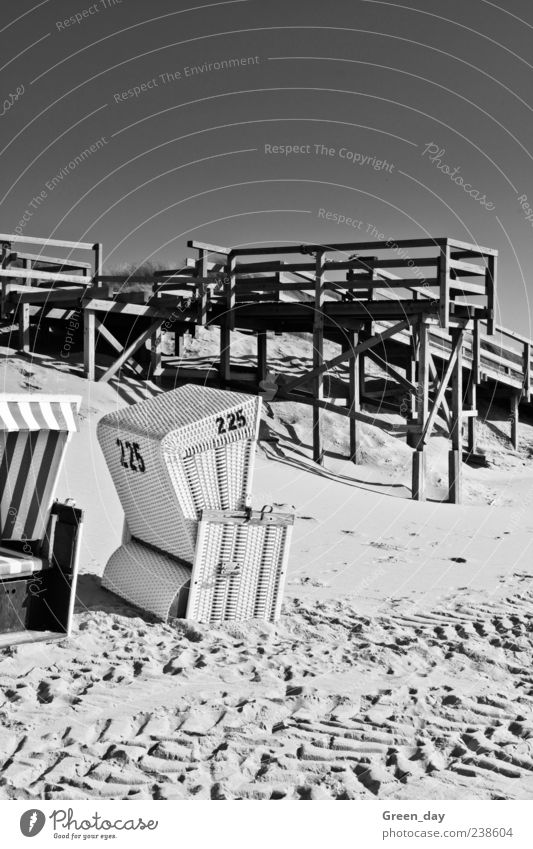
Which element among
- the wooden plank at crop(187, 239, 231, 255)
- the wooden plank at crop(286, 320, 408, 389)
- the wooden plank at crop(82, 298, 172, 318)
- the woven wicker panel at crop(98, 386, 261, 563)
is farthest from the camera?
the wooden plank at crop(187, 239, 231, 255)

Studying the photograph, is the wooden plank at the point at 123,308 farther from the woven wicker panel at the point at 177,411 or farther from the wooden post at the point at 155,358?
the woven wicker panel at the point at 177,411

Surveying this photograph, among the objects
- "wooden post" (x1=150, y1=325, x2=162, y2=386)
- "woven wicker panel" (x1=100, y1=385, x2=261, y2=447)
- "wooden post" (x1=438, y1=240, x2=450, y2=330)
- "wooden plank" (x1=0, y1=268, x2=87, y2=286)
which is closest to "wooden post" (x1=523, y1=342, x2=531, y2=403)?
"wooden post" (x1=438, y1=240, x2=450, y2=330)

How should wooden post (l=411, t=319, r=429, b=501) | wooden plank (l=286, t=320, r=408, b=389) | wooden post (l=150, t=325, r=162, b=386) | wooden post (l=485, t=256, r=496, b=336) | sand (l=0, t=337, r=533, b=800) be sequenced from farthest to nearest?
wooden post (l=150, t=325, r=162, b=386) < wooden plank (l=286, t=320, r=408, b=389) < wooden post (l=485, t=256, r=496, b=336) < wooden post (l=411, t=319, r=429, b=501) < sand (l=0, t=337, r=533, b=800)

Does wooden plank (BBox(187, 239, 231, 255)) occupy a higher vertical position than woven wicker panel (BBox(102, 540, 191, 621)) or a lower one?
higher

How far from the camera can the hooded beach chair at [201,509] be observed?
234 inches

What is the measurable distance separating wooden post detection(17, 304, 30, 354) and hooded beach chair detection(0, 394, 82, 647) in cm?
961

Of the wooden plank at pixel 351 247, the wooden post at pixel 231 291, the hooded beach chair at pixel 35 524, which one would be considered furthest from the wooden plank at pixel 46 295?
the hooded beach chair at pixel 35 524

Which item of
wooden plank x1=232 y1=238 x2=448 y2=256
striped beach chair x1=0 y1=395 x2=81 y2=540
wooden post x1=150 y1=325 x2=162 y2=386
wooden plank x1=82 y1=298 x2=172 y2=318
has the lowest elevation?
striped beach chair x1=0 y1=395 x2=81 y2=540

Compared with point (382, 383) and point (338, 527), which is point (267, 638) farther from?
point (382, 383)

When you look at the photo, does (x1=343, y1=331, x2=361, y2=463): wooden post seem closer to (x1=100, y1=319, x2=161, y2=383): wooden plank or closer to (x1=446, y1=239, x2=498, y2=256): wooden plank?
(x1=446, y1=239, x2=498, y2=256): wooden plank

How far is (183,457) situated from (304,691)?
172 centimetres

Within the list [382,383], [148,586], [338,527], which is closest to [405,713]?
[148,586]

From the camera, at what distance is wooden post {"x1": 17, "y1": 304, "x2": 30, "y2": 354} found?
15374 mm

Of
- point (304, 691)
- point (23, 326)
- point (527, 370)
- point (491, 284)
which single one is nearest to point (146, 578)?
point (304, 691)
